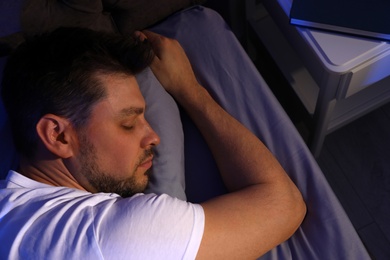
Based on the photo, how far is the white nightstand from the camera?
99cm

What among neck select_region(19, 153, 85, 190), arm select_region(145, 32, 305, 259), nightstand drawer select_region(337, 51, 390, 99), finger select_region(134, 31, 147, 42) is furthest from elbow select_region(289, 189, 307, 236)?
finger select_region(134, 31, 147, 42)

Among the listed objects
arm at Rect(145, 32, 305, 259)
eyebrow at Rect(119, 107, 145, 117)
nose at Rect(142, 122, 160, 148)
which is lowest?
arm at Rect(145, 32, 305, 259)

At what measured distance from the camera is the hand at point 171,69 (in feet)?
3.45

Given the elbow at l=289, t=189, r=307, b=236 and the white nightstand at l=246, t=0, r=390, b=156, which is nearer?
the elbow at l=289, t=189, r=307, b=236

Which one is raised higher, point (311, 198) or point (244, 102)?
point (244, 102)

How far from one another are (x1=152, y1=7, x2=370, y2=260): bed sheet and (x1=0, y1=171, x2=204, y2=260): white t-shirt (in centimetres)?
26

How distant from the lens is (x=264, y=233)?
0.81 meters

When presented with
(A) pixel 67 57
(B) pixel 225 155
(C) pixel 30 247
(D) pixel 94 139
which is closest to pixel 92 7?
(A) pixel 67 57

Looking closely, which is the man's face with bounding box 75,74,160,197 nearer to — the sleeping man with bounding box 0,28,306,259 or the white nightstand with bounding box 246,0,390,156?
the sleeping man with bounding box 0,28,306,259

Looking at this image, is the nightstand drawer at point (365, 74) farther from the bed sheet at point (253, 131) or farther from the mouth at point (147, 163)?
the mouth at point (147, 163)

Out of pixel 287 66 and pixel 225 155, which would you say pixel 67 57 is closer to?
pixel 225 155

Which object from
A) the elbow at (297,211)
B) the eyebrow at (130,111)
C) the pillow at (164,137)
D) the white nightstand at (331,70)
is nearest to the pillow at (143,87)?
the pillow at (164,137)

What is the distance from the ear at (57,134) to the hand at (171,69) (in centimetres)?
32

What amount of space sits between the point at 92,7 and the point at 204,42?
0.32 meters
